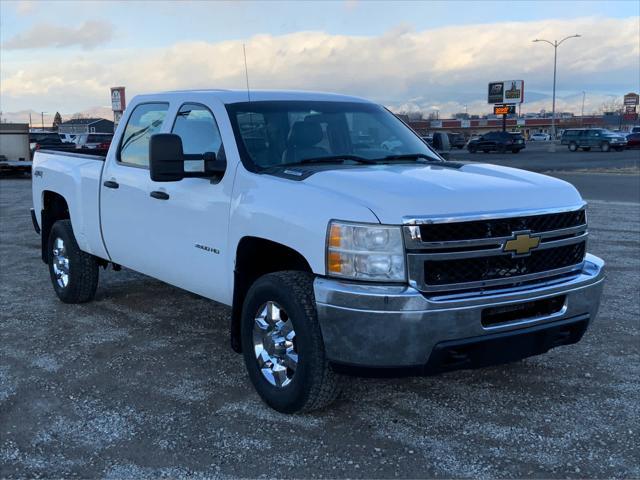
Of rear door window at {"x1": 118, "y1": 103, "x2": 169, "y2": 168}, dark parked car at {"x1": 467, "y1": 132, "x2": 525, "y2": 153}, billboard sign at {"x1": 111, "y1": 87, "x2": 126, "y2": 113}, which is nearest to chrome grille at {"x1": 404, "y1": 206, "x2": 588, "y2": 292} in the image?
rear door window at {"x1": 118, "y1": 103, "x2": 169, "y2": 168}

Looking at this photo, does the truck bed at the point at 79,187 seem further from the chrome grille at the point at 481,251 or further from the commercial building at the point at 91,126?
the commercial building at the point at 91,126

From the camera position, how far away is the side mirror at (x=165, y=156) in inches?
167

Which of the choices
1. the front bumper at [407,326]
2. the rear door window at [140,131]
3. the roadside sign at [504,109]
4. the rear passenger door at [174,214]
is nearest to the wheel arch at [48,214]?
the rear passenger door at [174,214]

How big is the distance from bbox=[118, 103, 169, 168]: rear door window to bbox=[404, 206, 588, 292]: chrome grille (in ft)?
8.98

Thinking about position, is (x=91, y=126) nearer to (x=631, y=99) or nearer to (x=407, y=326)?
(x=407, y=326)

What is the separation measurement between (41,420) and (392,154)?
2936 mm

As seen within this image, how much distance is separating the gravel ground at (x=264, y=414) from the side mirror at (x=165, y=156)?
1.47 meters

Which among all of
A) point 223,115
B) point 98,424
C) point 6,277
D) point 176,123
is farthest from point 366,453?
point 6,277

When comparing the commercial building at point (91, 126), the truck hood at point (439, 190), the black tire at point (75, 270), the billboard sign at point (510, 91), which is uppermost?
the billboard sign at point (510, 91)

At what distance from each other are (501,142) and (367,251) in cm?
4889

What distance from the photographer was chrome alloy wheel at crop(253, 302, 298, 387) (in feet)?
13.2

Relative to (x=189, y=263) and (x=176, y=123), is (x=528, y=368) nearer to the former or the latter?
(x=189, y=263)

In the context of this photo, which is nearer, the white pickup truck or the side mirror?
the white pickup truck

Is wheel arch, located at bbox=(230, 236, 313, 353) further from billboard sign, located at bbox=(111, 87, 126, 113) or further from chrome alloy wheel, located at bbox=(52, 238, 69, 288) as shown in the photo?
billboard sign, located at bbox=(111, 87, 126, 113)
